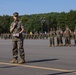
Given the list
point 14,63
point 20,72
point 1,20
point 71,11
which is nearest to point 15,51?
point 14,63

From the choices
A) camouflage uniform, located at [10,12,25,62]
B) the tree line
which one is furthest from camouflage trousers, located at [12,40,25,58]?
the tree line

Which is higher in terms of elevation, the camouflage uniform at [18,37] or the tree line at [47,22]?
the tree line at [47,22]

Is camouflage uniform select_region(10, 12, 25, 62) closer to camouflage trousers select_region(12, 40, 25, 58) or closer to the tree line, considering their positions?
camouflage trousers select_region(12, 40, 25, 58)

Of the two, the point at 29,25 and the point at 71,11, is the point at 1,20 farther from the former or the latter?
the point at 71,11

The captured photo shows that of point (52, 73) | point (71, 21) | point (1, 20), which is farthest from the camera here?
point (1, 20)

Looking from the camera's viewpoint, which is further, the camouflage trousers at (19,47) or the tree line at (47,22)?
the tree line at (47,22)

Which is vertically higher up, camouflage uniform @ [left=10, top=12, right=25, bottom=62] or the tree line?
the tree line

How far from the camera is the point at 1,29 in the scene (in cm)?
14175

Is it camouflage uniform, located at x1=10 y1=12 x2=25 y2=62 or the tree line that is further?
the tree line

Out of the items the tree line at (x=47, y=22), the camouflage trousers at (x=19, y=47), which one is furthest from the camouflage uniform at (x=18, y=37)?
the tree line at (x=47, y=22)

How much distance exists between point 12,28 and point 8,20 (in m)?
144

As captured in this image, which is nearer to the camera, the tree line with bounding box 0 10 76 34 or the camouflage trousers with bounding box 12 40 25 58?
the camouflage trousers with bounding box 12 40 25 58

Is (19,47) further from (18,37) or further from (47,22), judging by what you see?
(47,22)

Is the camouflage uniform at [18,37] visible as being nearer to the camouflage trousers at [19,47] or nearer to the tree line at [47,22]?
the camouflage trousers at [19,47]
